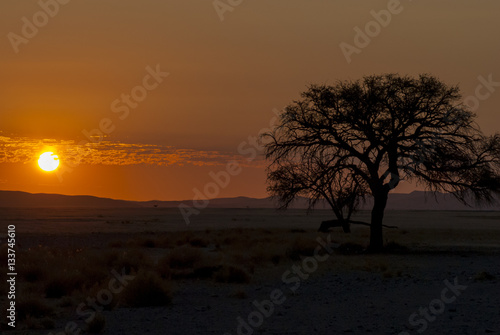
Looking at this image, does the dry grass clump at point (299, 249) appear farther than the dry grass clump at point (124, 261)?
Yes

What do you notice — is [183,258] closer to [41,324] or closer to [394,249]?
[41,324]

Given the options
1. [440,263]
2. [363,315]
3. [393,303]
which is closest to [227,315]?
[363,315]

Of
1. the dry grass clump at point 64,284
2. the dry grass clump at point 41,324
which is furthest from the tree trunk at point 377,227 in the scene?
the dry grass clump at point 41,324

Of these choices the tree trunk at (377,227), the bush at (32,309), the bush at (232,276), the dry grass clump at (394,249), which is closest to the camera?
the bush at (32,309)

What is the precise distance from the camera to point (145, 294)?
18.3m

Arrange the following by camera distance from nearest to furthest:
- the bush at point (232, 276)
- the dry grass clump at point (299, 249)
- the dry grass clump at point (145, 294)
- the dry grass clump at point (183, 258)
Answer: the dry grass clump at point (145, 294) < the bush at point (232, 276) < the dry grass clump at point (183, 258) < the dry grass clump at point (299, 249)

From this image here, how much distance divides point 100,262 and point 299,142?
11.7 metres

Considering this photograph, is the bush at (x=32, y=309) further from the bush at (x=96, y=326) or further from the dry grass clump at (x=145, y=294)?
the bush at (x=96, y=326)

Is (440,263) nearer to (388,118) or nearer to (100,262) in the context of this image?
(388,118)

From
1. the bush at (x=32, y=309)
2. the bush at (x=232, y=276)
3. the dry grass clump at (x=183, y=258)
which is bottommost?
the bush at (x=32, y=309)

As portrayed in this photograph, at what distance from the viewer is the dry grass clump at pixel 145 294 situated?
1823cm

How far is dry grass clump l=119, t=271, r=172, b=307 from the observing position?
18234mm

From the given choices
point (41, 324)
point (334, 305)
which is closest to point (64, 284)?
point (41, 324)

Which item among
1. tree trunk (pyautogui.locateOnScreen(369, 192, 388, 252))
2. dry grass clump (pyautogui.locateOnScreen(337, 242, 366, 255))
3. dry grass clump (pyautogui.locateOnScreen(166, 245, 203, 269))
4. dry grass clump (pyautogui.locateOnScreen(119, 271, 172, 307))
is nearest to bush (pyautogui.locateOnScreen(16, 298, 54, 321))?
dry grass clump (pyautogui.locateOnScreen(119, 271, 172, 307))
